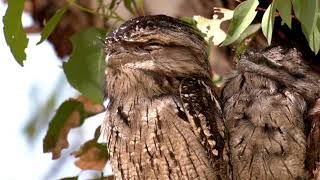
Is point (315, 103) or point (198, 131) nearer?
point (198, 131)

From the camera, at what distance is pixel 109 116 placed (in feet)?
11.2

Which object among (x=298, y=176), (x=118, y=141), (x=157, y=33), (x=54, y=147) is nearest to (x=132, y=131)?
(x=118, y=141)

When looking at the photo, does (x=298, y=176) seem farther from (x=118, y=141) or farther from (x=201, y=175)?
(x=118, y=141)

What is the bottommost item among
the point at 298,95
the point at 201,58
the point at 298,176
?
the point at 298,176

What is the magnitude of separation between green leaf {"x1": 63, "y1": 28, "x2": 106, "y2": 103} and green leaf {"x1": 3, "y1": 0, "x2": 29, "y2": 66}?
1.34ft

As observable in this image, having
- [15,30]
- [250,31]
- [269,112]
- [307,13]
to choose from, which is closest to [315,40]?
[307,13]

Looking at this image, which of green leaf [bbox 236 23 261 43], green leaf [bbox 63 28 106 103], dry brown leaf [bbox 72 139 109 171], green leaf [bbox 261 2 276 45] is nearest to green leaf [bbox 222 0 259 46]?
green leaf [bbox 261 2 276 45]

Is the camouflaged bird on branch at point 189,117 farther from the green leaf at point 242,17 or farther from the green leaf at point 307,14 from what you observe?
the green leaf at point 307,14

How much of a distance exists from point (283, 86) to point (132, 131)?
1.96 feet

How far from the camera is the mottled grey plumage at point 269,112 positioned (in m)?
3.48

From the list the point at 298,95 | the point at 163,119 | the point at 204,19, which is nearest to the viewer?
the point at 163,119

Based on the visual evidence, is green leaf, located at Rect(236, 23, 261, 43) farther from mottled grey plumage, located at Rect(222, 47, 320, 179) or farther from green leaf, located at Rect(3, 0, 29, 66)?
green leaf, located at Rect(3, 0, 29, 66)

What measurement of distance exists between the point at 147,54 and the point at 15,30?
448 mm

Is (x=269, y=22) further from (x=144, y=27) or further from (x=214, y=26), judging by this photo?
(x=214, y=26)
